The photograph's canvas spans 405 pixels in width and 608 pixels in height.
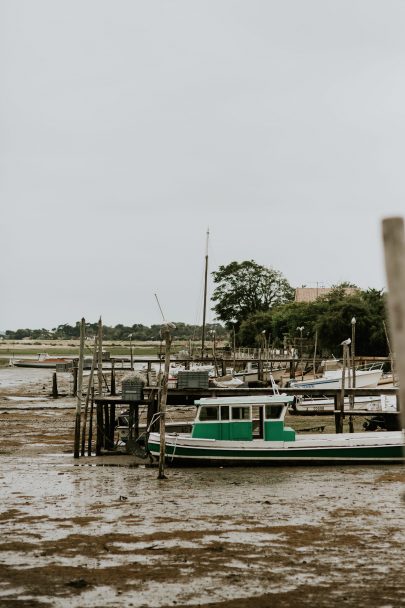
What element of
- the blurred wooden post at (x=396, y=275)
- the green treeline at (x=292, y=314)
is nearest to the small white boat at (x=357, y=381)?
the green treeline at (x=292, y=314)

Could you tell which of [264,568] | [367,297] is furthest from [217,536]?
[367,297]

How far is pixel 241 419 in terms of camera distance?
26.1 m

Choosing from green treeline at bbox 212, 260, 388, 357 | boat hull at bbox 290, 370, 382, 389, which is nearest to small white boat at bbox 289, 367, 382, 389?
boat hull at bbox 290, 370, 382, 389

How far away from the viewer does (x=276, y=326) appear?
9281cm

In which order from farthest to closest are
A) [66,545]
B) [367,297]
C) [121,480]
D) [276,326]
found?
[276,326] → [367,297] → [121,480] → [66,545]

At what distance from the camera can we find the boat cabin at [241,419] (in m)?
25.8

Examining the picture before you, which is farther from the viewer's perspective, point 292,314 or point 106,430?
point 292,314

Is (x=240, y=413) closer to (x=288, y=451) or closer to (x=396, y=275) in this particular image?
(x=288, y=451)

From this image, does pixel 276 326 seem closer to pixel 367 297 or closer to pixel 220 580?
pixel 367 297

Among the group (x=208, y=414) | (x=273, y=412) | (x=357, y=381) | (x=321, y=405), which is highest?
(x=357, y=381)

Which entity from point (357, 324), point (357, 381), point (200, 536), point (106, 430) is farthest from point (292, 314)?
point (200, 536)

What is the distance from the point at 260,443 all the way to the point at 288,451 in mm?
865

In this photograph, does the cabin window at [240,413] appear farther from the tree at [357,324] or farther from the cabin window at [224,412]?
the tree at [357,324]

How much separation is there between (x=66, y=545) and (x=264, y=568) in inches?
149
